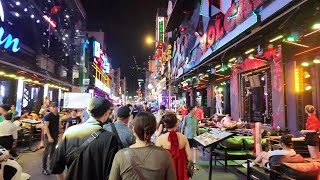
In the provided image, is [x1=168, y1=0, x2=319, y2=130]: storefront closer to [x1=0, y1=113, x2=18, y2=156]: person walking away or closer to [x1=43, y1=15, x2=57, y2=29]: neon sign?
[x1=0, y1=113, x2=18, y2=156]: person walking away

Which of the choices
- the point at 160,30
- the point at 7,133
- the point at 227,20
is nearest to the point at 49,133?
the point at 7,133

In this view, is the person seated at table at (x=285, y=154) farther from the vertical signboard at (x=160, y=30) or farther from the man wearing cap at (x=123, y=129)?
the vertical signboard at (x=160, y=30)

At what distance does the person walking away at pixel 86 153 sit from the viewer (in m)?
3.05

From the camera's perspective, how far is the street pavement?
784 cm

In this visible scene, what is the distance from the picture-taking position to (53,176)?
7.84 m

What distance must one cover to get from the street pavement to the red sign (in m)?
7.01

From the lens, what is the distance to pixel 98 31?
80.0 m

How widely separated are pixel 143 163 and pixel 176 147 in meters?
2.52

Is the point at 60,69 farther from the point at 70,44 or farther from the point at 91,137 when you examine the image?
the point at 91,137

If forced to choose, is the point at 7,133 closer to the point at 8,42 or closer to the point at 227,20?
the point at 8,42

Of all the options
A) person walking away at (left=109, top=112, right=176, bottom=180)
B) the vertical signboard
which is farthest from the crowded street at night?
the vertical signboard

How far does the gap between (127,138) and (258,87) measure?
11543mm

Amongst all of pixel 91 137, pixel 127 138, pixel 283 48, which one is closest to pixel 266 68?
pixel 283 48

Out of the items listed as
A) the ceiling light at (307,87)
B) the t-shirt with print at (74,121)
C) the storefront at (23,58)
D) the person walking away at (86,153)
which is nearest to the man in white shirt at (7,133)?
the t-shirt with print at (74,121)
